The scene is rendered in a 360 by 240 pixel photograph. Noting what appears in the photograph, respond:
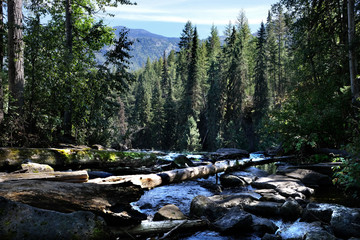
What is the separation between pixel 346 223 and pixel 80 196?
499 cm

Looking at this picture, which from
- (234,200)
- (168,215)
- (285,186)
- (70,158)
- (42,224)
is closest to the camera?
(42,224)

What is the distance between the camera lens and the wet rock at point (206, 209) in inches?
215

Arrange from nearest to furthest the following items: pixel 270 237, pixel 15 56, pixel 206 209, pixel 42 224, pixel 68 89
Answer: pixel 42 224
pixel 270 237
pixel 206 209
pixel 15 56
pixel 68 89

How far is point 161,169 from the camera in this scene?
8.98 meters

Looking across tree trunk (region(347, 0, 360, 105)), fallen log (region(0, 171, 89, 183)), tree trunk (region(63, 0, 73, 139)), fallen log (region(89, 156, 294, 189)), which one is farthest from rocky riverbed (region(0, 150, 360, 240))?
tree trunk (region(63, 0, 73, 139))

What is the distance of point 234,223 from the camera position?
15.8 feet

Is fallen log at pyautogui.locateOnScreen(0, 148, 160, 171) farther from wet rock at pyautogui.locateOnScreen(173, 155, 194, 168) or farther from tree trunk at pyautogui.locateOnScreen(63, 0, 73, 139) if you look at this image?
tree trunk at pyautogui.locateOnScreen(63, 0, 73, 139)

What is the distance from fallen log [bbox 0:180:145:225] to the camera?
11.5 ft

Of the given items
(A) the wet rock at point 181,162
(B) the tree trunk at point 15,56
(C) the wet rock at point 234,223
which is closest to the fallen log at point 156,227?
(C) the wet rock at point 234,223

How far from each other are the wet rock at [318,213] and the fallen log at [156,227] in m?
2.50

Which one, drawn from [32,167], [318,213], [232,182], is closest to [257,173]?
[232,182]

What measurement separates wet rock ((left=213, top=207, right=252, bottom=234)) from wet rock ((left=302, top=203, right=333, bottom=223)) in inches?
61.7

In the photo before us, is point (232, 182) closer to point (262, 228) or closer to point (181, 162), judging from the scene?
point (181, 162)

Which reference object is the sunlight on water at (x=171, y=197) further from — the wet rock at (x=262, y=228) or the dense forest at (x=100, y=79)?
the dense forest at (x=100, y=79)
